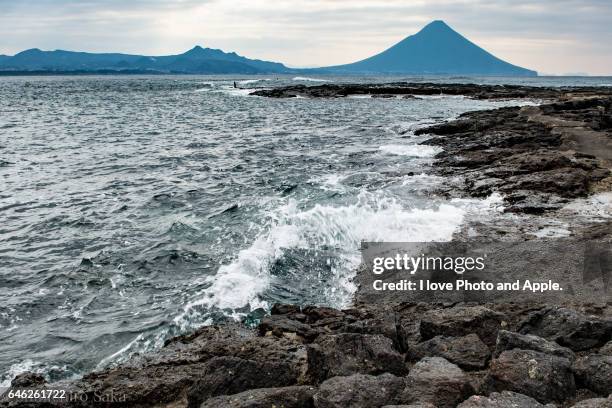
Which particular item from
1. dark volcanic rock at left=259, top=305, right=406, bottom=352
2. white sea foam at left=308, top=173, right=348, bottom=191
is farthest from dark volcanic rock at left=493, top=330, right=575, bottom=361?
white sea foam at left=308, top=173, right=348, bottom=191

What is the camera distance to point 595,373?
17.4 feet

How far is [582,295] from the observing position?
8.55m

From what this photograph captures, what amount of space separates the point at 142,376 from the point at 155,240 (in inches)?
293

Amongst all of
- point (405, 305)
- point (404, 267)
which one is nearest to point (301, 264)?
point (404, 267)

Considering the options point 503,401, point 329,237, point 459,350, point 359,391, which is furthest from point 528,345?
point 329,237

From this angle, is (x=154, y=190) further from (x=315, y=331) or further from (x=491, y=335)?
(x=491, y=335)

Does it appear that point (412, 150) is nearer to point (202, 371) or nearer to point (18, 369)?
point (202, 371)

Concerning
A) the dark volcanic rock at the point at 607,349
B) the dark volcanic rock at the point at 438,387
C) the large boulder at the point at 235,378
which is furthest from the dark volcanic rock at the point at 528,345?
the large boulder at the point at 235,378

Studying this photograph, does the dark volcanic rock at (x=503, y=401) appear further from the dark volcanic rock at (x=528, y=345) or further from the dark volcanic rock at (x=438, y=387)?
the dark volcanic rock at (x=528, y=345)

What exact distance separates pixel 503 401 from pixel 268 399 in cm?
243

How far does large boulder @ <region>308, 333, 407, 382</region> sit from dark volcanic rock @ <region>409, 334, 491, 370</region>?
448 mm

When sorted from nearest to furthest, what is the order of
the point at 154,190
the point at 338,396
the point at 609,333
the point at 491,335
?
the point at 338,396, the point at 609,333, the point at 491,335, the point at 154,190

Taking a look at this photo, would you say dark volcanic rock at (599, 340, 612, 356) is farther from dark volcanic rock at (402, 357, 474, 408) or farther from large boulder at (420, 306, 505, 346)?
dark volcanic rock at (402, 357, 474, 408)

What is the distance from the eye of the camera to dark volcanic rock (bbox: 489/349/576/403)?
512 cm
